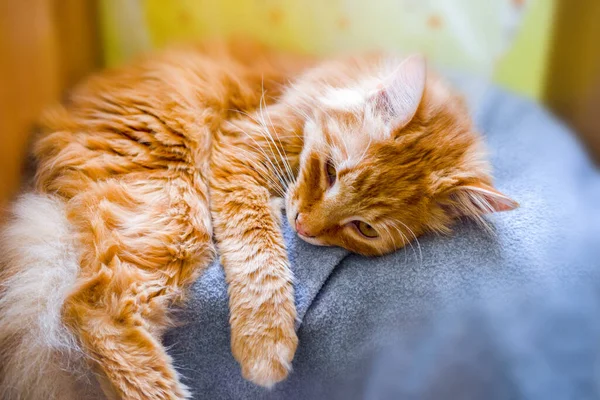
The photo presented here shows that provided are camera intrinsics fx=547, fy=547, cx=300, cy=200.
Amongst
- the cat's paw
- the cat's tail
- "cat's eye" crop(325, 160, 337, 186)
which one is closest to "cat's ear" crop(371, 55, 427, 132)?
"cat's eye" crop(325, 160, 337, 186)

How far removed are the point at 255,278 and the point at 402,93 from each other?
1.68 feet

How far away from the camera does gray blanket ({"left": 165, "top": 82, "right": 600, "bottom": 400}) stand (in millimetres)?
975

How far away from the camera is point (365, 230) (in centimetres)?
123

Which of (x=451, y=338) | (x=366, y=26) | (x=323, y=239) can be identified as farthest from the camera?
(x=366, y=26)

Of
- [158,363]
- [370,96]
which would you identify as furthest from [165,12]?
[158,363]

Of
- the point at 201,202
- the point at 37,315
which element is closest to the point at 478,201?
the point at 201,202

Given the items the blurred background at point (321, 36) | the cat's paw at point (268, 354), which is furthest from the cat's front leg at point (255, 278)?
the blurred background at point (321, 36)

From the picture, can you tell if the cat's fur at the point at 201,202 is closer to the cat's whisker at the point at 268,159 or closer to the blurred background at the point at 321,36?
the cat's whisker at the point at 268,159

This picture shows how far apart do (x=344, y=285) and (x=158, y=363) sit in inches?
16.5

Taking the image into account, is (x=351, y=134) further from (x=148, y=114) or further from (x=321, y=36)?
(x=321, y=36)

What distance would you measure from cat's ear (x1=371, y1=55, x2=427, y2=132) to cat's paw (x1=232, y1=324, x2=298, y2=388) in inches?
19.9

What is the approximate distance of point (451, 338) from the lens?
1.02 meters

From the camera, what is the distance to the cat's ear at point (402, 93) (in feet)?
3.81

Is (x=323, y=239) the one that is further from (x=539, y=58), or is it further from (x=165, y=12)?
(x=165, y=12)
